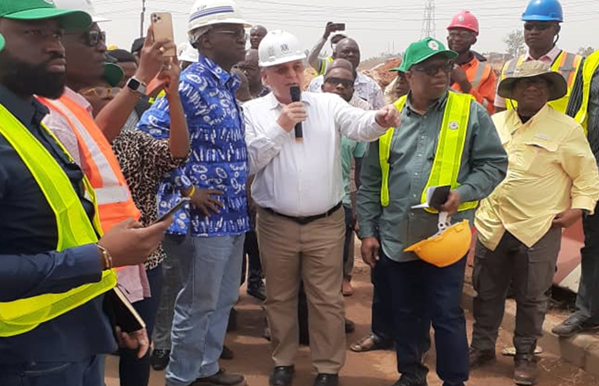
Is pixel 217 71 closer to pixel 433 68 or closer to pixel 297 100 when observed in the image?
pixel 297 100

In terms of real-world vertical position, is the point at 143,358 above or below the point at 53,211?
below

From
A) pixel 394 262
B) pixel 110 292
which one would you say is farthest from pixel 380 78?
pixel 110 292

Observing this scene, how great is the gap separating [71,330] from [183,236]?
5.29 ft

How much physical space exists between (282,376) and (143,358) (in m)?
1.31

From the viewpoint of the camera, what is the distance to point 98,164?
7.74ft

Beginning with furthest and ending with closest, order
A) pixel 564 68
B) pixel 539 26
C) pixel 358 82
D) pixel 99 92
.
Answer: pixel 358 82 < pixel 539 26 < pixel 564 68 < pixel 99 92

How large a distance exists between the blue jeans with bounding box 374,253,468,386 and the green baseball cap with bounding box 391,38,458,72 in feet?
3.90

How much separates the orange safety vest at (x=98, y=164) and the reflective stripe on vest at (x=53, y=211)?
19.3 inches

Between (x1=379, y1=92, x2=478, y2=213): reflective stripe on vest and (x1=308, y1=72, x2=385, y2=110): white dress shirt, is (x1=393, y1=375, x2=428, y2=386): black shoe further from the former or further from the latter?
(x1=308, y1=72, x2=385, y2=110): white dress shirt

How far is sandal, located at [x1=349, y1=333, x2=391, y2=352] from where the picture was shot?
4848mm

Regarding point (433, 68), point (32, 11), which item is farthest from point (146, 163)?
point (433, 68)

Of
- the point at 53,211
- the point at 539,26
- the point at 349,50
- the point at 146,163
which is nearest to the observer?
the point at 53,211

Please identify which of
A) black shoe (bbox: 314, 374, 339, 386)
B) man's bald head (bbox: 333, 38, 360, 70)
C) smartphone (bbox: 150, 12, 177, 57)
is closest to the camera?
smartphone (bbox: 150, 12, 177, 57)

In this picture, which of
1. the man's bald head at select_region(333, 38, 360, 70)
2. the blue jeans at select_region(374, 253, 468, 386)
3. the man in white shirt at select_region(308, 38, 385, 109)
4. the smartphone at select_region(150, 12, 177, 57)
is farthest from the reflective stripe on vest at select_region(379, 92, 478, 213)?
the man's bald head at select_region(333, 38, 360, 70)
